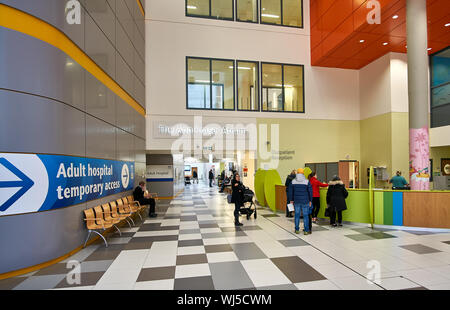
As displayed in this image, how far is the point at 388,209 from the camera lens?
6.67m

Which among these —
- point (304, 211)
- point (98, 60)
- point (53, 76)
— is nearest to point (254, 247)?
point (304, 211)

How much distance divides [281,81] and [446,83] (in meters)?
7.15

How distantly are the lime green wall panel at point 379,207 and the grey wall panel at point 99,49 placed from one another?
25.6 ft

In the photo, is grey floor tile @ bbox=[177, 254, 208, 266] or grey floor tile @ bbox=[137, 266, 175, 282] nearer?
grey floor tile @ bbox=[137, 266, 175, 282]

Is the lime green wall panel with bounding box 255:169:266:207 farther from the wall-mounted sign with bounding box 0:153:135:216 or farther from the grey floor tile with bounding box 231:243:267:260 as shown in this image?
the wall-mounted sign with bounding box 0:153:135:216

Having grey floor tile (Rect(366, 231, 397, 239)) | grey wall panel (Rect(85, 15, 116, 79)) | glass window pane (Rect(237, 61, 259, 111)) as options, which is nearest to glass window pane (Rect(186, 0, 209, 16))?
glass window pane (Rect(237, 61, 259, 111))

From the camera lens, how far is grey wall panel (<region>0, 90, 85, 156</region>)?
3.94 metres

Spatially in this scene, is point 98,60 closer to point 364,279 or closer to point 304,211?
point 304,211

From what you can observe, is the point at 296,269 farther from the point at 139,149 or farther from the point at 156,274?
the point at 139,149

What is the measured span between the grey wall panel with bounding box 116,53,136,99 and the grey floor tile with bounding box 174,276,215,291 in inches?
243

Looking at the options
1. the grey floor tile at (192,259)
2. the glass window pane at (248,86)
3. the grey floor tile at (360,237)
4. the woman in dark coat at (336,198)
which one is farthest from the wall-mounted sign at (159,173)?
the grey floor tile at (360,237)

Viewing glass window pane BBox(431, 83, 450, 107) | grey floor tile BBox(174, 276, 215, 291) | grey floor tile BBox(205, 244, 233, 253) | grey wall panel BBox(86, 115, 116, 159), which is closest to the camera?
grey floor tile BBox(174, 276, 215, 291)

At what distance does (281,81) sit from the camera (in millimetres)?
13148

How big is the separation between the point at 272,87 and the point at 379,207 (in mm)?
8130
